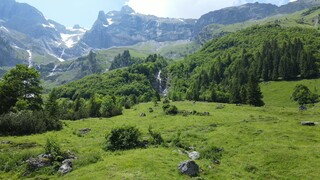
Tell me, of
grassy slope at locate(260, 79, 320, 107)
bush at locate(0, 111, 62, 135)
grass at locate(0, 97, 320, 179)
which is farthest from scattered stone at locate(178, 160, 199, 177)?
grassy slope at locate(260, 79, 320, 107)

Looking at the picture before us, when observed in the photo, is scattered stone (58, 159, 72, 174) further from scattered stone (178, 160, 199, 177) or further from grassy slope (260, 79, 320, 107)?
grassy slope (260, 79, 320, 107)

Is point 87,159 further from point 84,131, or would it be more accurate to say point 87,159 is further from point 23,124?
point 84,131

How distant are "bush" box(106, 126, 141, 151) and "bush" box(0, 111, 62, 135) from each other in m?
18.0

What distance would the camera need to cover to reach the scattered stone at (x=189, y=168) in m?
30.1

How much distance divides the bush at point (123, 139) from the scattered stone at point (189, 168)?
33.5ft

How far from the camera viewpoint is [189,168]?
99.8ft

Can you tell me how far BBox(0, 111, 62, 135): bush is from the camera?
1909 inches

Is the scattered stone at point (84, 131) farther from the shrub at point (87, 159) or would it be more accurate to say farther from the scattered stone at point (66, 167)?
the scattered stone at point (66, 167)

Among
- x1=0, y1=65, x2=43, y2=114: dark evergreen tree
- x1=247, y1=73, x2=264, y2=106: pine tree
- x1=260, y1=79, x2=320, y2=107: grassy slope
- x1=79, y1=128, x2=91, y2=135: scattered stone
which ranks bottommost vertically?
x1=260, y1=79, x2=320, y2=107: grassy slope

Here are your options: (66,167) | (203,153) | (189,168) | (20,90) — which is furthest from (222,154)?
(20,90)

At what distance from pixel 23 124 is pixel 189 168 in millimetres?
31999

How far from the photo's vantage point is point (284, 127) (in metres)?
54.0

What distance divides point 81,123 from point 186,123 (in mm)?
23321

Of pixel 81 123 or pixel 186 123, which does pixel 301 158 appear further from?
pixel 81 123
